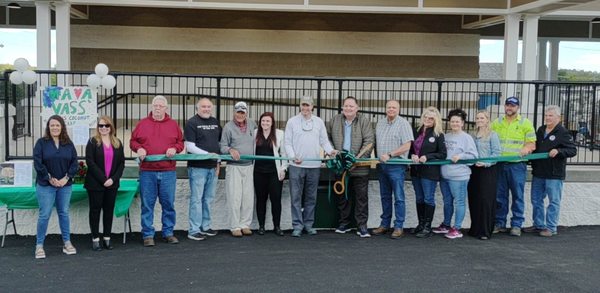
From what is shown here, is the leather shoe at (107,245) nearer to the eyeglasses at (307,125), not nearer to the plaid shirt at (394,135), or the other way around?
the eyeglasses at (307,125)

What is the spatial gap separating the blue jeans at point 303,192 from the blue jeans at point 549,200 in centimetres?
297

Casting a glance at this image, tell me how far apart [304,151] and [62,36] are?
21.2 ft

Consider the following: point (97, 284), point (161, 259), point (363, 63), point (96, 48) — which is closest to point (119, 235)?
point (161, 259)

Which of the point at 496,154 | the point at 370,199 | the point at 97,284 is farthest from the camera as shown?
the point at 370,199

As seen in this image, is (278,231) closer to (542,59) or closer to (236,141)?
(236,141)

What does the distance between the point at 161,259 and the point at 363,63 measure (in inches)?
390

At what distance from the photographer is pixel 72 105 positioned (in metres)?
8.56

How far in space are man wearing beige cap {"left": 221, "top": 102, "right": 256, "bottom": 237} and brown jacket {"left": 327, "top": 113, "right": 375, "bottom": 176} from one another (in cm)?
110

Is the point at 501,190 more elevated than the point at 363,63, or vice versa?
the point at 363,63

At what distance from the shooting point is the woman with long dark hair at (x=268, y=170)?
849 centimetres

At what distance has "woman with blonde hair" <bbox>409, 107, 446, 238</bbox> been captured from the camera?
8.38 metres

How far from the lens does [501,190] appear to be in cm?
884

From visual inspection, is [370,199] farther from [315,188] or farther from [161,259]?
[161,259]

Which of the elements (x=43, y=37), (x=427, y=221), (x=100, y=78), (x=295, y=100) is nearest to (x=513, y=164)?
(x=427, y=221)
